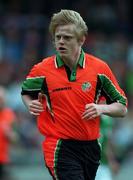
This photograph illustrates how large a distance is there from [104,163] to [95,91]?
4.01 meters

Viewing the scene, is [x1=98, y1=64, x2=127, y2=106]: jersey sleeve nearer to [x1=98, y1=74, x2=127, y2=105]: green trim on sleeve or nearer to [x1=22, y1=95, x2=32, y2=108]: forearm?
[x1=98, y1=74, x2=127, y2=105]: green trim on sleeve

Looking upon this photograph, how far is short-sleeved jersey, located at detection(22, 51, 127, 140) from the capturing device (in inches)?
323

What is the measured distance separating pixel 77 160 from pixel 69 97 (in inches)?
23.8

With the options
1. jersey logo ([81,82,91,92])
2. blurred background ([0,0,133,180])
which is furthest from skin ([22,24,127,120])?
blurred background ([0,0,133,180])

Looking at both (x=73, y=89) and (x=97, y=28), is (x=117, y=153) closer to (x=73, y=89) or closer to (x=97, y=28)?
(x=97, y=28)

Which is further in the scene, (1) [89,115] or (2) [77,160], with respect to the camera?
(2) [77,160]

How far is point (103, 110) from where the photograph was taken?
8102 millimetres

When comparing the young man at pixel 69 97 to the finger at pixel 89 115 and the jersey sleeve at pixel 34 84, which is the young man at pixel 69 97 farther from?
the finger at pixel 89 115

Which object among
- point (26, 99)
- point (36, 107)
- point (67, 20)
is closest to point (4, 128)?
point (26, 99)

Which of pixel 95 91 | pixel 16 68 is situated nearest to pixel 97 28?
pixel 16 68

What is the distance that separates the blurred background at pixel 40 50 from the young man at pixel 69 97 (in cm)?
853

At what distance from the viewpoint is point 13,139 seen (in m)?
14.6

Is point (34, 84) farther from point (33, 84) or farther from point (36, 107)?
point (36, 107)

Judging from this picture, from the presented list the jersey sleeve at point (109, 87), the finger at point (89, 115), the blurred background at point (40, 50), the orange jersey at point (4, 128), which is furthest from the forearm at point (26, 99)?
the blurred background at point (40, 50)
